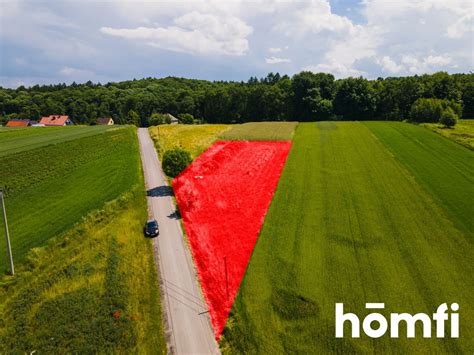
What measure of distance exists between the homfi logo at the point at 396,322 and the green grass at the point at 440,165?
417 inches

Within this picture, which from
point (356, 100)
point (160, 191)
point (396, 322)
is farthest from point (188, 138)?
point (396, 322)

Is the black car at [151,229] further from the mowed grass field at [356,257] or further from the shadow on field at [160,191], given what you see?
the mowed grass field at [356,257]

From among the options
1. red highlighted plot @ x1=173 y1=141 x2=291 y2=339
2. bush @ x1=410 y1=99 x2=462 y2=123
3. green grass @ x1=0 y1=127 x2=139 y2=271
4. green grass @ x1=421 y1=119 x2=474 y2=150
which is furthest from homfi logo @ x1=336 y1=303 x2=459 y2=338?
bush @ x1=410 y1=99 x2=462 y2=123

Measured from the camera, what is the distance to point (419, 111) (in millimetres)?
78875

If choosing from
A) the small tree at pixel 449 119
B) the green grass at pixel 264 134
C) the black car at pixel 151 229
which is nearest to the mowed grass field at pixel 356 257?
the black car at pixel 151 229

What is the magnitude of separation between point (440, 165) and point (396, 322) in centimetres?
3413

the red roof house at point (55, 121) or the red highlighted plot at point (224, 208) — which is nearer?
the red highlighted plot at point (224, 208)

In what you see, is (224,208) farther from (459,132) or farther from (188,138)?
(459,132)

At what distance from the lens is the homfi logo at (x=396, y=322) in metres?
19.1

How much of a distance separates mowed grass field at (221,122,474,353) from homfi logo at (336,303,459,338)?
36 cm

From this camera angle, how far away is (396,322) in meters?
19.7

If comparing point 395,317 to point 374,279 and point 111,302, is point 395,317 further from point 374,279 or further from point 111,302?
point 111,302

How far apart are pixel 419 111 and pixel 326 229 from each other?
2603 inches

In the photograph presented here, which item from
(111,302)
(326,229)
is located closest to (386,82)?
(326,229)
